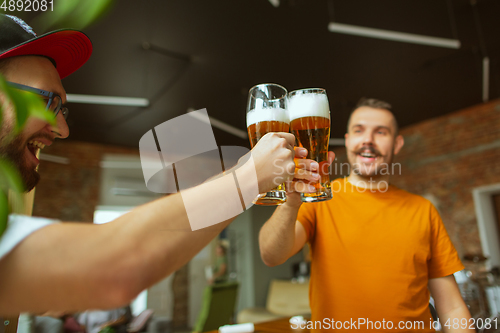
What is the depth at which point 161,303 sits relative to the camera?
299 inches

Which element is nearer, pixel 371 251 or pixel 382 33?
pixel 371 251

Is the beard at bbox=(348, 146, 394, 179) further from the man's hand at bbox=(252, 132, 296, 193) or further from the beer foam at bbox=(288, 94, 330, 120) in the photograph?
the man's hand at bbox=(252, 132, 296, 193)

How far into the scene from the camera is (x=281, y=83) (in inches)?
202

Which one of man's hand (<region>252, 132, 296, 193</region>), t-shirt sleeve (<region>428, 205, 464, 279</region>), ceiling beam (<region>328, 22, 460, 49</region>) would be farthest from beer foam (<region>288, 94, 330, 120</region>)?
ceiling beam (<region>328, 22, 460, 49</region>)

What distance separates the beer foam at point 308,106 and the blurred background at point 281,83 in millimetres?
1573

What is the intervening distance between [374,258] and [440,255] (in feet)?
1.04

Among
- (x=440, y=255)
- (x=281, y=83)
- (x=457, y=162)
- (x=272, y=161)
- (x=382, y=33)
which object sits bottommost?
(x=440, y=255)

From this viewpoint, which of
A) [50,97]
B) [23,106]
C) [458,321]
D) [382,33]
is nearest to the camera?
[23,106]

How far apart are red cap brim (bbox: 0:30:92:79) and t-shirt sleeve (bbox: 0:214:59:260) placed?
0.44 meters

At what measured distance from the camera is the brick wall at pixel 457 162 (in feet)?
20.0

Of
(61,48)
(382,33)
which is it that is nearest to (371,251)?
(61,48)

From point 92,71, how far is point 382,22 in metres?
3.82

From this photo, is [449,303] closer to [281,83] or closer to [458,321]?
[458,321]

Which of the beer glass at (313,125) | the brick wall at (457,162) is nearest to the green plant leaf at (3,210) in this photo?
the beer glass at (313,125)
